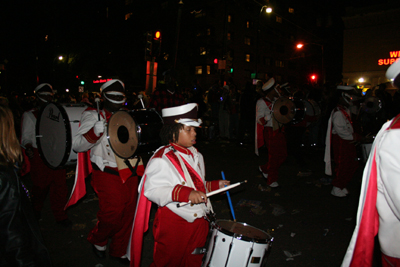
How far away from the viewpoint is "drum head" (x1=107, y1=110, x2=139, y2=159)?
3.15m

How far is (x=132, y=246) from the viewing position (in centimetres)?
258

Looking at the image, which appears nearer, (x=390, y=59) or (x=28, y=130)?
(x=28, y=130)

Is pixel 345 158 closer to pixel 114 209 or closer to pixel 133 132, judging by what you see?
pixel 133 132

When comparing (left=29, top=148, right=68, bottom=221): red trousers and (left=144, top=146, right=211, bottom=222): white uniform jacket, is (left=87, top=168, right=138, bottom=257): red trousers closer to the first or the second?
(left=144, top=146, right=211, bottom=222): white uniform jacket

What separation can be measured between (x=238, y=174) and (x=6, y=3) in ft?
74.0

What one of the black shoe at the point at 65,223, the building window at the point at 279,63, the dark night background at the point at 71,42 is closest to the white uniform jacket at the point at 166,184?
the black shoe at the point at 65,223

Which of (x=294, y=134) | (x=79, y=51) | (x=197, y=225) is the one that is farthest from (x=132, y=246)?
(x=79, y=51)

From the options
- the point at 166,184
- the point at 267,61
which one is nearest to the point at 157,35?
the point at 166,184

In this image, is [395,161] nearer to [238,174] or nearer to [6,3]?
[238,174]

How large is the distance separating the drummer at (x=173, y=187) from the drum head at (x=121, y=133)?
0.68m

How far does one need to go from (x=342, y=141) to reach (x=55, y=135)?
201 inches

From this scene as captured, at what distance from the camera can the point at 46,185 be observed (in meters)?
4.34

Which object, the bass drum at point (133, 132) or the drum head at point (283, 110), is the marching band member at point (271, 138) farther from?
the bass drum at point (133, 132)

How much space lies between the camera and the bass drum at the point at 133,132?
305 cm
